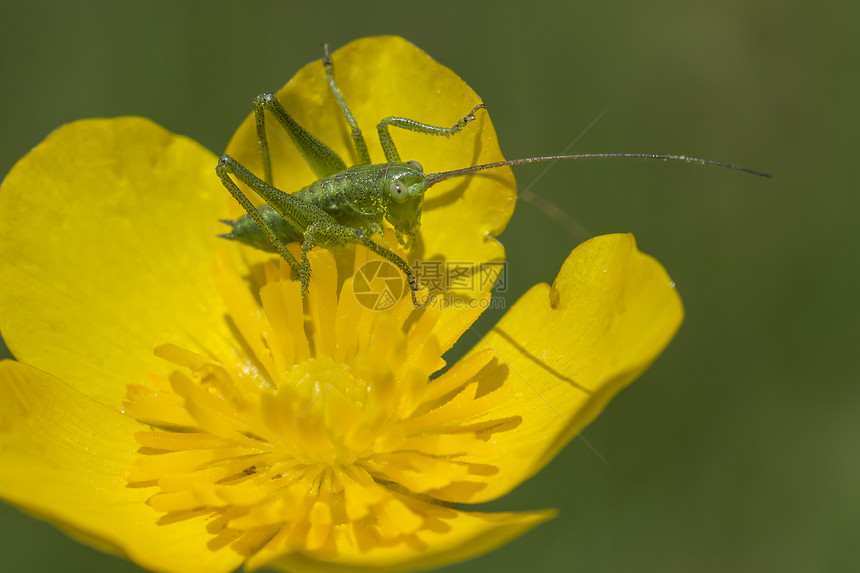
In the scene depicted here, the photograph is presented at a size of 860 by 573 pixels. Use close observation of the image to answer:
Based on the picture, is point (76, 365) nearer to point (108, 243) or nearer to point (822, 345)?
point (108, 243)

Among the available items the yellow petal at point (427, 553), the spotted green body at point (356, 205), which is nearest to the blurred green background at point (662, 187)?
the spotted green body at point (356, 205)

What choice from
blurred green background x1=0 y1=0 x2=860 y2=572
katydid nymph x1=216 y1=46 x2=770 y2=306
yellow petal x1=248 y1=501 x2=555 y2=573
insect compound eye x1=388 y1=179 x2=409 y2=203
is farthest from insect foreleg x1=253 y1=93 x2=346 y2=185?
yellow petal x1=248 y1=501 x2=555 y2=573

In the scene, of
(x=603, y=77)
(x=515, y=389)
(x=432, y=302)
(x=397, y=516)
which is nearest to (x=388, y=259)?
(x=432, y=302)

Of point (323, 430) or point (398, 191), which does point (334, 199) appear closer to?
point (398, 191)

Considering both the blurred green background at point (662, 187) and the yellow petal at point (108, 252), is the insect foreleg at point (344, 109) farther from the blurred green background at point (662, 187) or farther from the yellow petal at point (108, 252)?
the blurred green background at point (662, 187)

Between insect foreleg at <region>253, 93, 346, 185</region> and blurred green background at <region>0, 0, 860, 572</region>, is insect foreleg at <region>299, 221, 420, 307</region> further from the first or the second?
blurred green background at <region>0, 0, 860, 572</region>

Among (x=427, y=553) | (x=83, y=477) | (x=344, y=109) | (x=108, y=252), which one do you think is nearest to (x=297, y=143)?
(x=344, y=109)
